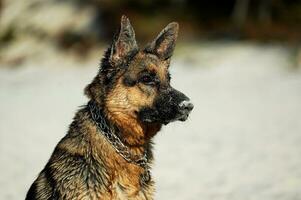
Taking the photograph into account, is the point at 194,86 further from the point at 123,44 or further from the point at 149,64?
the point at 123,44

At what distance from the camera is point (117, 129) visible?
510cm

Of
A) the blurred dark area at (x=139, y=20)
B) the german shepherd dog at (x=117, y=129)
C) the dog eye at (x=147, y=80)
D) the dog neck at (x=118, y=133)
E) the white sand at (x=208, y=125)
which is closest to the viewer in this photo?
the german shepherd dog at (x=117, y=129)

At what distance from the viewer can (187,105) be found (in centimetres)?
497

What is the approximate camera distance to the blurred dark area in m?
27.7

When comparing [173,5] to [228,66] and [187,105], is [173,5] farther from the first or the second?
[187,105]

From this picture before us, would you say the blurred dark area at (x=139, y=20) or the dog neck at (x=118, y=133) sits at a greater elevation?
the blurred dark area at (x=139, y=20)

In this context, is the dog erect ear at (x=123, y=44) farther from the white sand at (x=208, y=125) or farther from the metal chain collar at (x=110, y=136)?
the white sand at (x=208, y=125)

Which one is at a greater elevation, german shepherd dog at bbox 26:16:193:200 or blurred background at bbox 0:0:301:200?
blurred background at bbox 0:0:301:200

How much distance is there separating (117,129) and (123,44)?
805 mm

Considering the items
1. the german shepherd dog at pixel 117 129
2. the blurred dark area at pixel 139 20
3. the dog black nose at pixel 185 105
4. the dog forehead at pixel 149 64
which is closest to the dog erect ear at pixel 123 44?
the german shepherd dog at pixel 117 129

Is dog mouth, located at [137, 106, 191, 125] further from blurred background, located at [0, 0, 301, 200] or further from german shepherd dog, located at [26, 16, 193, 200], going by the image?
blurred background, located at [0, 0, 301, 200]

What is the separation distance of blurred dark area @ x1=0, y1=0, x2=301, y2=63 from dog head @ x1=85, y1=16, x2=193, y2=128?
857 inches

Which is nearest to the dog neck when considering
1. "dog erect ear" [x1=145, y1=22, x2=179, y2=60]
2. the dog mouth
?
the dog mouth

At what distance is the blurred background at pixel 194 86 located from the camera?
30.7ft
